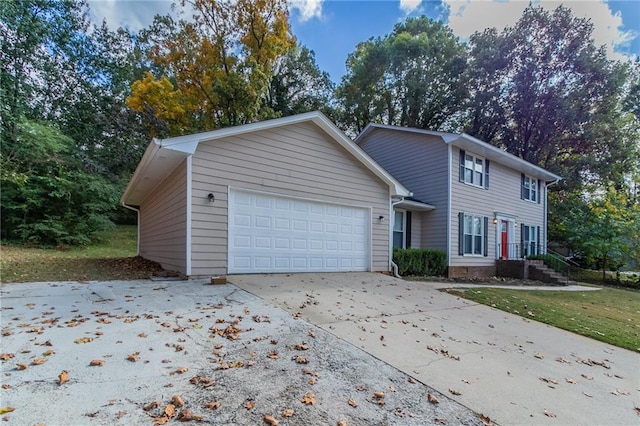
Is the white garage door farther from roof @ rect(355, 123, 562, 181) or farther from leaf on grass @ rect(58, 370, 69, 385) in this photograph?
roof @ rect(355, 123, 562, 181)

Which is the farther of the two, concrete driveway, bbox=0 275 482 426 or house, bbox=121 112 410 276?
house, bbox=121 112 410 276

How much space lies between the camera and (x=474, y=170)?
1390cm

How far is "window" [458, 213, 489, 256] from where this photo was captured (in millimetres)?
13242

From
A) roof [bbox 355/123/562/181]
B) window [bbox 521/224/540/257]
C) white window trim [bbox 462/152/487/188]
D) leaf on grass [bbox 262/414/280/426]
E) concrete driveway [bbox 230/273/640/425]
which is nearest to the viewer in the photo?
leaf on grass [bbox 262/414/280/426]

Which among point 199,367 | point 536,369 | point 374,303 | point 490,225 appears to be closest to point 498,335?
point 536,369

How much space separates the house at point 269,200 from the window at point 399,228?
7.69 ft

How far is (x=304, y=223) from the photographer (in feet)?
28.7

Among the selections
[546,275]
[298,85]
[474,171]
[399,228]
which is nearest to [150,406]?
[399,228]

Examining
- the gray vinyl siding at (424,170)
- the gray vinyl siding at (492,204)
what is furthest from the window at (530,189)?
the gray vinyl siding at (424,170)

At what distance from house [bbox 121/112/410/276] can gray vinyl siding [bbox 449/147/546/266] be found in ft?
12.2

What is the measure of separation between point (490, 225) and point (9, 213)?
877 inches

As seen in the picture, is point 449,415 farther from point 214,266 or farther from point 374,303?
point 214,266

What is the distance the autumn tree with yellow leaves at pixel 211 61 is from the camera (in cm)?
1700

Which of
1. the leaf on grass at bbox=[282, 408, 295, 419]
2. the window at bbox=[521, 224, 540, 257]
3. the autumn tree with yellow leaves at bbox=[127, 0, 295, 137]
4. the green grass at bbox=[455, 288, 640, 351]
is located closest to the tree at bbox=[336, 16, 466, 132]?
the autumn tree with yellow leaves at bbox=[127, 0, 295, 137]
